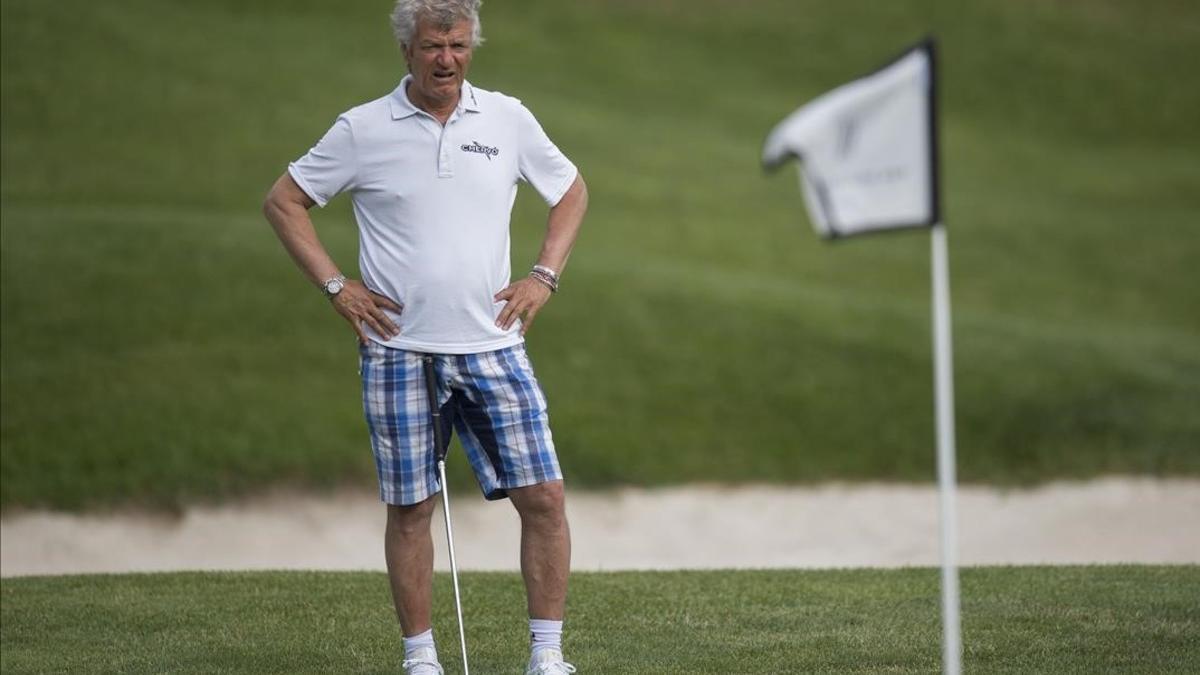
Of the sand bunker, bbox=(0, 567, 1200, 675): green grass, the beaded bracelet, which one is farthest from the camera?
the sand bunker

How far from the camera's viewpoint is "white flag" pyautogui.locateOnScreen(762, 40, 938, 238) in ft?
14.3

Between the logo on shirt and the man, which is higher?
the logo on shirt

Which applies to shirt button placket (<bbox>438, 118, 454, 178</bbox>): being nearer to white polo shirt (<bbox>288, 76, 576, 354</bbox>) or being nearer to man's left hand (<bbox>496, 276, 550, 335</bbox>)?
white polo shirt (<bbox>288, 76, 576, 354</bbox>)

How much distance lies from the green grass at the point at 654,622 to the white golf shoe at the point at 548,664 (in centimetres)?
38

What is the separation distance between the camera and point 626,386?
14.4 metres

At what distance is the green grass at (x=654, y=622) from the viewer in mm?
6309

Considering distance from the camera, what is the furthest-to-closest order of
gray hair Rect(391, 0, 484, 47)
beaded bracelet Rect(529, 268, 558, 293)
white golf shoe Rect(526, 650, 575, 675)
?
beaded bracelet Rect(529, 268, 558, 293), white golf shoe Rect(526, 650, 575, 675), gray hair Rect(391, 0, 484, 47)

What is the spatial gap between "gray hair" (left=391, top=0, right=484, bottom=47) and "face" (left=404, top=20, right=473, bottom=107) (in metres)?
0.02

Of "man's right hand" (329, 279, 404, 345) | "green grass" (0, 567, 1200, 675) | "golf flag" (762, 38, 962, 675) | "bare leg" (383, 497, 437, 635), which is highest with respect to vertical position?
"golf flag" (762, 38, 962, 675)

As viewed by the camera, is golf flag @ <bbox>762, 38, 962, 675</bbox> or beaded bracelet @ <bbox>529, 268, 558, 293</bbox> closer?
golf flag @ <bbox>762, 38, 962, 675</bbox>

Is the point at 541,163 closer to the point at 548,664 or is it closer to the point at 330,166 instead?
the point at 330,166

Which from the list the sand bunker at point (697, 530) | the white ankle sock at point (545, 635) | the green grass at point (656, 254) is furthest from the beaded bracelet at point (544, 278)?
the green grass at point (656, 254)

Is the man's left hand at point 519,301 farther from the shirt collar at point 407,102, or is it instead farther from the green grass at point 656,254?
the green grass at point 656,254

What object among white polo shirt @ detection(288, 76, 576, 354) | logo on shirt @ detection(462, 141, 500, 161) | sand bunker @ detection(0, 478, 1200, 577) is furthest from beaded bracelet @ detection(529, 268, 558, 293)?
sand bunker @ detection(0, 478, 1200, 577)
